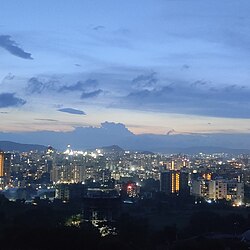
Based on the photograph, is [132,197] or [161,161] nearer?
[132,197]

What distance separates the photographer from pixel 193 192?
34.0 m

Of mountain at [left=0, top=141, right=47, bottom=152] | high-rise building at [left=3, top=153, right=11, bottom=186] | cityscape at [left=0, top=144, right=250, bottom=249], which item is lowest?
cityscape at [left=0, top=144, right=250, bottom=249]

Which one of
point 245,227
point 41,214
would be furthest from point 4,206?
point 245,227

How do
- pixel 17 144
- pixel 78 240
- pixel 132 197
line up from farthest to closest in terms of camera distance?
pixel 17 144 < pixel 132 197 < pixel 78 240

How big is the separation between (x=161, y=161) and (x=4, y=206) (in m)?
42.7

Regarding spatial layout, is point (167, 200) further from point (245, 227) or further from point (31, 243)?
point (31, 243)

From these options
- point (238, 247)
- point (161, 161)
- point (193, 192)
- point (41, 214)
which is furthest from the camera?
point (161, 161)

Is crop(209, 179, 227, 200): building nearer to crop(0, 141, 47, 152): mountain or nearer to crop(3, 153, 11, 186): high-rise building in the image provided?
crop(3, 153, 11, 186): high-rise building

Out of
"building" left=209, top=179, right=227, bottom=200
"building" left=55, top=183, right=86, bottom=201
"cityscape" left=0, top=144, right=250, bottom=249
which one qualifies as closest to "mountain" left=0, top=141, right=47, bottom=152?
"cityscape" left=0, top=144, right=250, bottom=249

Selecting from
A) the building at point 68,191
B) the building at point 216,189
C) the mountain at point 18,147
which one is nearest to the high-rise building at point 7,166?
the building at point 68,191

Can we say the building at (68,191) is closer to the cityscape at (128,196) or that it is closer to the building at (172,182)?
the cityscape at (128,196)

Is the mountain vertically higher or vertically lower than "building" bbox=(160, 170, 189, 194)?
higher

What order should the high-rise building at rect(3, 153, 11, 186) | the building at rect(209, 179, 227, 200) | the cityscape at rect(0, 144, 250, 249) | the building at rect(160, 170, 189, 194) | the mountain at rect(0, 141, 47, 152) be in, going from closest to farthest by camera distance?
the cityscape at rect(0, 144, 250, 249) < the building at rect(209, 179, 227, 200) < the building at rect(160, 170, 189, 194) < the high-rise building at rect(3, 153, 11, 186) < the mountain at rect(0, 141, 47, 152)

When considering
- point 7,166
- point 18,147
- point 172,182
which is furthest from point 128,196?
point 18,147
